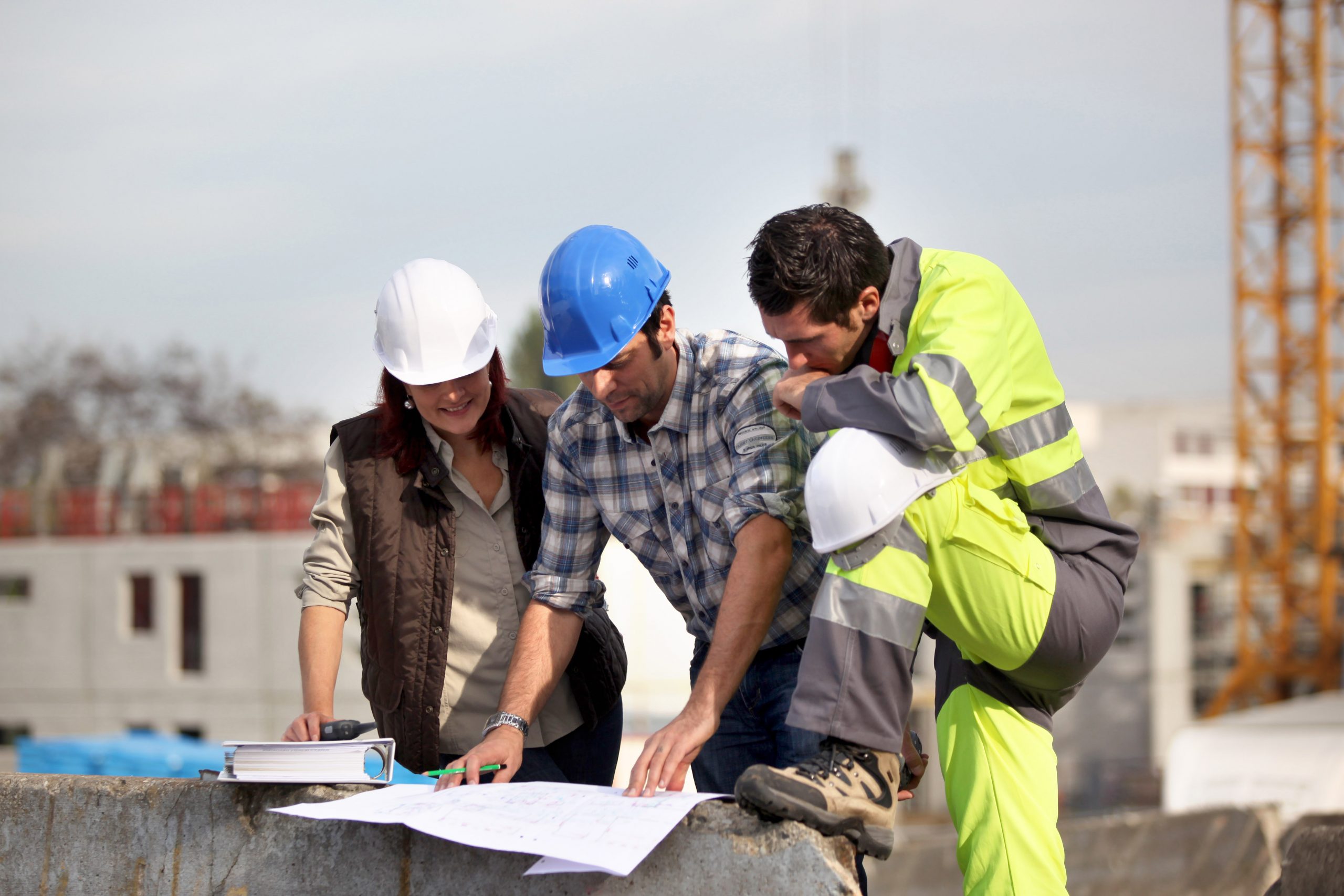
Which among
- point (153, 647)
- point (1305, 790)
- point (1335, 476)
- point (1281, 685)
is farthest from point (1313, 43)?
point (153, 647)

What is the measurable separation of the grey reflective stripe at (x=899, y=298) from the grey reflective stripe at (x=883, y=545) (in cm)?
37

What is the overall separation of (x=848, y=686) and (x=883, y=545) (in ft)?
0.84

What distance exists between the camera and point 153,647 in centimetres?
2991

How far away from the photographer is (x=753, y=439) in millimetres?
2764

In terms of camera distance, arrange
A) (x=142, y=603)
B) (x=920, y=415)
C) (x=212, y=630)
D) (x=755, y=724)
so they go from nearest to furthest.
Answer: (x=920, y=415)
(x=755, y=724)
(x=212, y=630)
(x=142, y=603)

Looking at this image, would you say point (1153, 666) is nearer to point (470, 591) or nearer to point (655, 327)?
point (470, 591)

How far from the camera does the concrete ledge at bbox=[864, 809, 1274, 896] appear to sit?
34.0ft

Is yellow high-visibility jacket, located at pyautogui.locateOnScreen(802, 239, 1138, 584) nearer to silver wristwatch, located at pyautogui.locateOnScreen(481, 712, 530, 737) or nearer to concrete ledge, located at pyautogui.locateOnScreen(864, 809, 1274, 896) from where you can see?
silver wristwatch, located at pyautogui.locateOnScreen(481, 712, 530, 737)

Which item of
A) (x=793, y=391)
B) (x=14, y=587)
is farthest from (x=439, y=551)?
A: (x=14, y=587)

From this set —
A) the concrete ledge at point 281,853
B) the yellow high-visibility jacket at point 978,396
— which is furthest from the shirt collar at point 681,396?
the concrete ledge at point 281,853

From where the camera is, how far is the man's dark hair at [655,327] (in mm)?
2832

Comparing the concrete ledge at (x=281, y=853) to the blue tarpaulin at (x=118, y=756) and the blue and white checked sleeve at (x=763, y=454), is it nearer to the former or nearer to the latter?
the blue and white checked sleeve at (x=763, y=454)

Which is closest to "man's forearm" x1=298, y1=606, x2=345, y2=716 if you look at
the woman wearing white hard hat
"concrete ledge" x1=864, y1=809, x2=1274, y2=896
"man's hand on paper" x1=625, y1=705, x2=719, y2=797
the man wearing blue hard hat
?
the woman wearing white hard hat

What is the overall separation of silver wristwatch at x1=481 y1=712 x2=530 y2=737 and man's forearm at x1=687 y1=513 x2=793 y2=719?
0.52 metres
